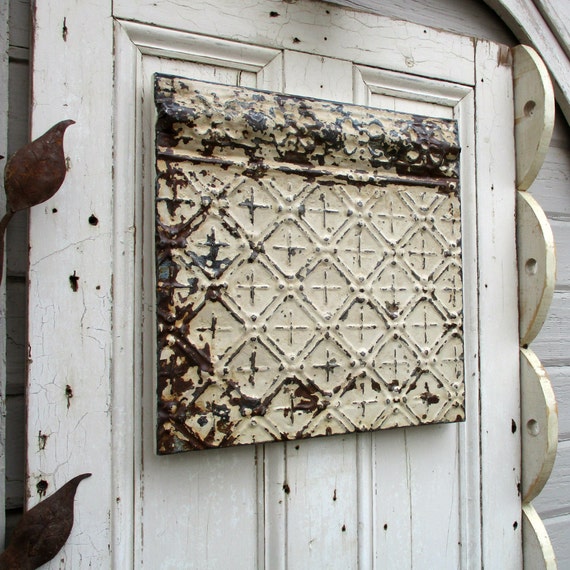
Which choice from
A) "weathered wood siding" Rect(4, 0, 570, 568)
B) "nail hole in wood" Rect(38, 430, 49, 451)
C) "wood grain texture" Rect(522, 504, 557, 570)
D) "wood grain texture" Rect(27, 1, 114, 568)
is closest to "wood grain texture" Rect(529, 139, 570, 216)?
"weathered wood siding" Rect(4, 0, 570, 568)

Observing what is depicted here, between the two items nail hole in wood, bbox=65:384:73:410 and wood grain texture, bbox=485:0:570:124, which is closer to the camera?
nail hole in wood, bbox=65:384:73:410

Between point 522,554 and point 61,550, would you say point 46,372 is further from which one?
point 522,554

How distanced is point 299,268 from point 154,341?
0.18m

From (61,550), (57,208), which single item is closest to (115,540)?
(61,550)

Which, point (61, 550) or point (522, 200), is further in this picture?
point (522, 200)

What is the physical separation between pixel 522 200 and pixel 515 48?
227mm

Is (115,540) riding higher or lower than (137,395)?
lower

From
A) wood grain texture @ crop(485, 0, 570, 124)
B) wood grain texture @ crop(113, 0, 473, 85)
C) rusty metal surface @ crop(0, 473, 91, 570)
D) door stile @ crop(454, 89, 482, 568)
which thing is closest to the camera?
rusty metal surface @ crop(0, 473, 91, 570)

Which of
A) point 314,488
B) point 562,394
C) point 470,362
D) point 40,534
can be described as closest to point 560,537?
point 562,394

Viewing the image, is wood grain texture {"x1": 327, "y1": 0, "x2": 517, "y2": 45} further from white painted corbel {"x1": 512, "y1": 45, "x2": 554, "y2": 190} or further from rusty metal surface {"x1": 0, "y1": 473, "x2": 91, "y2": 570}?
rusty metal surface {"x1": 0, "y1": 473, "x2": 91, "y2": 570}

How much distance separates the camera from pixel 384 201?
2.38 ft

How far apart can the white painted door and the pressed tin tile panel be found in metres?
0.04

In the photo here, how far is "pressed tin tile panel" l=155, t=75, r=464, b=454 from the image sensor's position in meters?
0.62

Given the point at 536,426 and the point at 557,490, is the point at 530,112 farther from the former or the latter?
the point at 557,490
